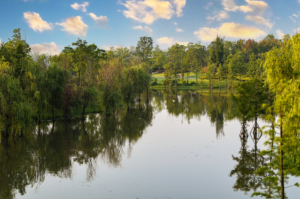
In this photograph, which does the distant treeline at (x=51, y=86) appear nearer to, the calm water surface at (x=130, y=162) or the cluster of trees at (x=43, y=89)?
the cluster of trees at (x=43, y=89)

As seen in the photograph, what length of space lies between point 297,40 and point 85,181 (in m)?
16.1

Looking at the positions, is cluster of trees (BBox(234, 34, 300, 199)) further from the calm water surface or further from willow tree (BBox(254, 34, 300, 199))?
the calm water surface

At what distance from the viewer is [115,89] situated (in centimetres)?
3966

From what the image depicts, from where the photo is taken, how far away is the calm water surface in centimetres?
1542

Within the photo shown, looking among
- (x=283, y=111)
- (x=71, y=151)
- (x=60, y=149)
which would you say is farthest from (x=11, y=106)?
(x=283, y=111)

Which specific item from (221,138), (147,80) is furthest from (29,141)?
(147,80)

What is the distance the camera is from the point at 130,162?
67.1 ft

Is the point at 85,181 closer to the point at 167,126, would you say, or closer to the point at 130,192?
the point at 130,192

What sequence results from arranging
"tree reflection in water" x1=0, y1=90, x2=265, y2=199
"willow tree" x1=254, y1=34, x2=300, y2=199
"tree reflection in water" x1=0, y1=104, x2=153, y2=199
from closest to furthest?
1. "willow tree" x1=254, y1=34, x2=300, y2=199
2. "tree reflection in water" x1=0, y1=90, x2=265, y2=199
3. "tree reflection in water" x1=0, y1=104, x2=153, y2=199

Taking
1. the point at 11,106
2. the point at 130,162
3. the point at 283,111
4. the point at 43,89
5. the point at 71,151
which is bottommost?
the point at 130,162

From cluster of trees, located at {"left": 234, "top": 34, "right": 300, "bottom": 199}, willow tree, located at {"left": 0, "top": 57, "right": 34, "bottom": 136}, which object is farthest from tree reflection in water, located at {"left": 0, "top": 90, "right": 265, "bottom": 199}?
cluster of trees, located at {"left": 234, "top": 34, "right": 300, "bottom": 199}

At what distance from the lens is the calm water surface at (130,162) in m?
15.4

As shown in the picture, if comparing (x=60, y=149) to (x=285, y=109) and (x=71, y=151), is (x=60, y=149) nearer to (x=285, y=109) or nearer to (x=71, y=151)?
(x=71, y=151)

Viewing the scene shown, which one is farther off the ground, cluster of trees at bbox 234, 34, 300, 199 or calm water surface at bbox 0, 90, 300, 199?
cluster of trees at bbox 234, 34, 300, 199
